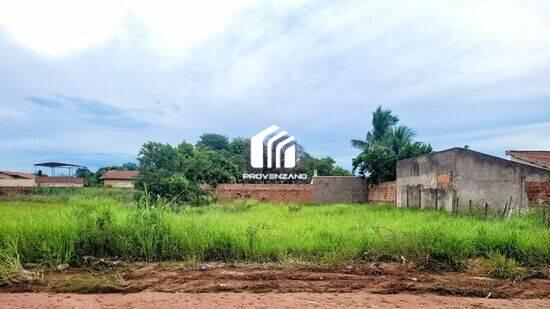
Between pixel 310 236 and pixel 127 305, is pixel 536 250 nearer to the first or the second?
pixel 310 236

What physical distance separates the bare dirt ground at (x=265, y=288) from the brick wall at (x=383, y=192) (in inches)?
551

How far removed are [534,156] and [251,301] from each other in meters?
18.1

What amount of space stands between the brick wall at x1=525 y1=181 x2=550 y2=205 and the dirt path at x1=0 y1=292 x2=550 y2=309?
7726 millimetres

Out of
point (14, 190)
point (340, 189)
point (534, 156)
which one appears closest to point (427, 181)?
point (534, 156)

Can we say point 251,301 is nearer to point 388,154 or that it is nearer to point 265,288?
point 265,288

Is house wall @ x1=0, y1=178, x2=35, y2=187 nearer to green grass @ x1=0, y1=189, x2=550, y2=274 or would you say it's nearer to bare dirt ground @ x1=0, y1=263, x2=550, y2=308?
green grass @ x1=0, y1=189, x2=550, y2=274

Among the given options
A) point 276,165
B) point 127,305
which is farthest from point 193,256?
point 276,165

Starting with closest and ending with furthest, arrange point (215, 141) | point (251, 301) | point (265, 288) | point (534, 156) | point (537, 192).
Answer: point (251, 301) → point (265, 288) → point (537, 192) → point (534, 156) → point (215, 141)

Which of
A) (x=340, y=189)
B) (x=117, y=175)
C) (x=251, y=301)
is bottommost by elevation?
(x=251, y=301)

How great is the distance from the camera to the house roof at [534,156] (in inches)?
685

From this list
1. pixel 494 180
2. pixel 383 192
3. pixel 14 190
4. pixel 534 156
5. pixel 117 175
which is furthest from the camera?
pixel 117 175

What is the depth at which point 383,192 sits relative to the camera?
2108 cm

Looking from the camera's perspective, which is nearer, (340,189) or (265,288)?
(265,288)

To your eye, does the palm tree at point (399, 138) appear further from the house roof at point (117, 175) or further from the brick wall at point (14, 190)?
the house roof at point (117, 175)
